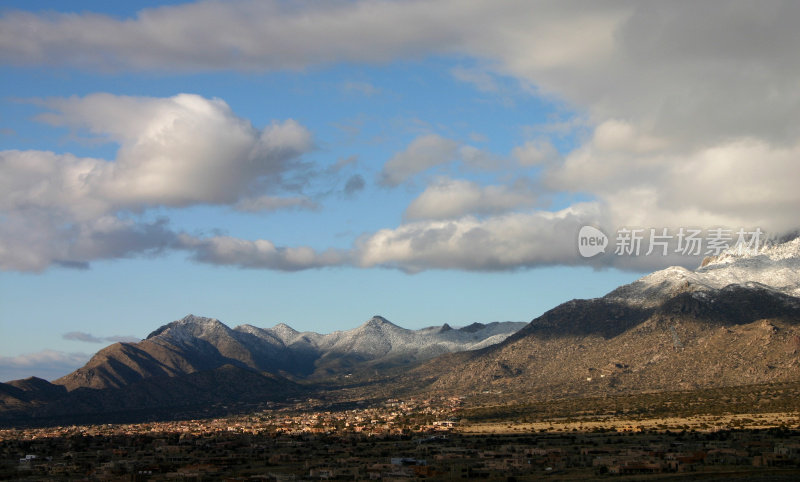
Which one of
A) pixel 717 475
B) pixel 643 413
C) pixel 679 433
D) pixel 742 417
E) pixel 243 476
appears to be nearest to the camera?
pixel 717 475

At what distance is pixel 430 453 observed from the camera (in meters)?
135

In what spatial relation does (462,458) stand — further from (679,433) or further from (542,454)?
(679,433)

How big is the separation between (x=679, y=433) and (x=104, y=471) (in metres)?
86.4

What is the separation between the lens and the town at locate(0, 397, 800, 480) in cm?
10931

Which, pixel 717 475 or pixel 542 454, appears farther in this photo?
pixel 542 454

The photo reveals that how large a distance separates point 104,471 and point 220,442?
49.2 meters

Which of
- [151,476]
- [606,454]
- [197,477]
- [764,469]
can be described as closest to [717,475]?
[764,469]

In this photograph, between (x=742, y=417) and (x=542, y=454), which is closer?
(x=542, y=454)

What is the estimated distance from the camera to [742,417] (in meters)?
169

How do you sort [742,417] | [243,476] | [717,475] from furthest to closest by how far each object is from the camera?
[742,417], [243,476], [717,475]

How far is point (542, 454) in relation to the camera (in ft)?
408

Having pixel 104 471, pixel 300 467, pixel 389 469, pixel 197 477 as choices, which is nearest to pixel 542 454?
pixel 389 469

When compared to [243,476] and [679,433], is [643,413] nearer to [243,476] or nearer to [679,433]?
[679,433]

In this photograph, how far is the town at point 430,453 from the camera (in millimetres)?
109312
